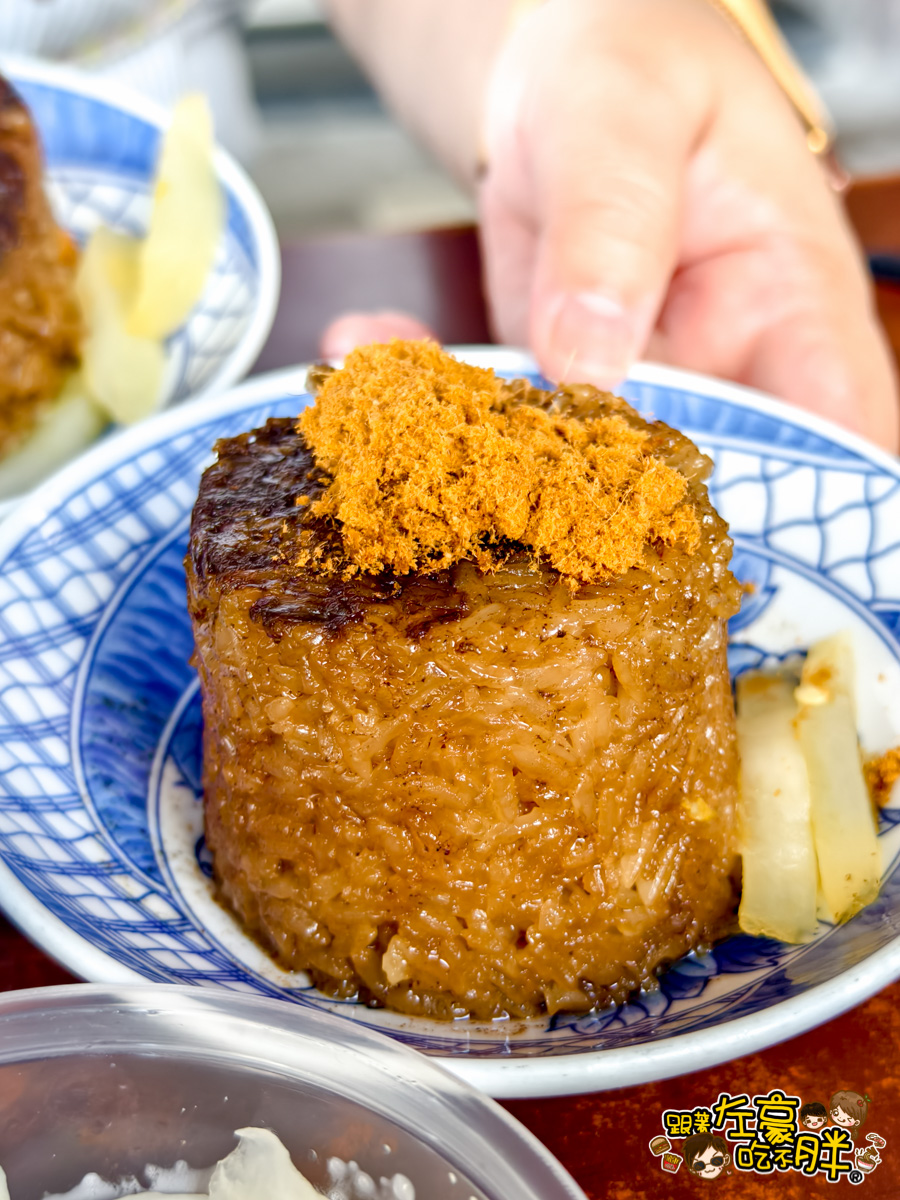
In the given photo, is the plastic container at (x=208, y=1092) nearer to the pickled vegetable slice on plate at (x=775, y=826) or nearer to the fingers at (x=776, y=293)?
the pickled vegetable slice on plate at (x=775, y=826)

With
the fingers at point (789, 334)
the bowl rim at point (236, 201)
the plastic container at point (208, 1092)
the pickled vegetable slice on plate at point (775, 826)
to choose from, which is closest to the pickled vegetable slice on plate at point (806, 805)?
the pickled vegetable slice on plate at point (775, 826)

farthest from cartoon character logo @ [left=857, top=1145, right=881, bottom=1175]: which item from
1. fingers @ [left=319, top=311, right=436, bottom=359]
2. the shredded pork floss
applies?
fingers @ [left=319, top=311, right=436, bottom=359]

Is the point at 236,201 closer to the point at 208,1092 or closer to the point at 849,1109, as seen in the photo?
the point at 208,1092

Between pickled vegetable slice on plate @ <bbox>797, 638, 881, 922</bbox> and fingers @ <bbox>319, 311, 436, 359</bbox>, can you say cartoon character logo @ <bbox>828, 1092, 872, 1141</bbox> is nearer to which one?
pickled vegetable slice on plate @ <bbox>797, 638, 881, 922</bbox>

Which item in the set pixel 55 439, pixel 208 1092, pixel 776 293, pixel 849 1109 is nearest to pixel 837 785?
pixel 849 1109

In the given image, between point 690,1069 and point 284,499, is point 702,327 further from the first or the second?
point 690,1069

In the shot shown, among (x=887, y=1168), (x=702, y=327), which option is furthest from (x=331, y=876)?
(x=702, y=327)
